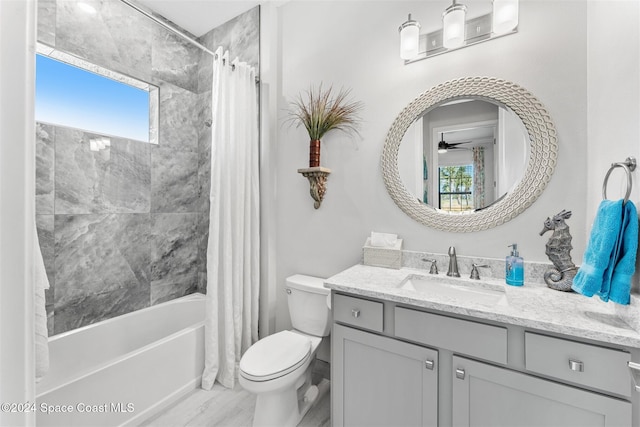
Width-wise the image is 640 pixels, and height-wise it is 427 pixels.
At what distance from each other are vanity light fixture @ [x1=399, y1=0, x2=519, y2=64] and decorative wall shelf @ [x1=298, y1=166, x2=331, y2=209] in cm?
85

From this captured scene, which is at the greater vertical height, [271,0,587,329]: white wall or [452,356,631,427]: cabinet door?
[271,0,587,329]: white wall

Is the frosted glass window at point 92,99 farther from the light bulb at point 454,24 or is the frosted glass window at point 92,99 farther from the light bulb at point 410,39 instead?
the light bulb at point 454,24

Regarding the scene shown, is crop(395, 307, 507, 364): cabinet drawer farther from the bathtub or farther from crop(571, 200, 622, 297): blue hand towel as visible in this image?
the bathtub

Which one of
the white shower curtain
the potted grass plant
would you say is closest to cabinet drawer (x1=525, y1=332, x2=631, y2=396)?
the potted grass plant

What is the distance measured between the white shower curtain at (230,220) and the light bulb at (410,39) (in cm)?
115

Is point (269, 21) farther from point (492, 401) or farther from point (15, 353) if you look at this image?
point (492, 401)

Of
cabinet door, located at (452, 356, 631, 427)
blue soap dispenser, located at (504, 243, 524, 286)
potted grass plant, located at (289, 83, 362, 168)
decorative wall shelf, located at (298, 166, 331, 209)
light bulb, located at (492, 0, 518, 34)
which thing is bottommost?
cabinet door, located at (452, 356, 631, 427)

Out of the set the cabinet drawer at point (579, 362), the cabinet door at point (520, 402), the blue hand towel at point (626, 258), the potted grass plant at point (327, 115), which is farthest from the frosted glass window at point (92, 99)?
the blue hand towel at point (626, 258)

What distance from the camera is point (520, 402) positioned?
0.99m

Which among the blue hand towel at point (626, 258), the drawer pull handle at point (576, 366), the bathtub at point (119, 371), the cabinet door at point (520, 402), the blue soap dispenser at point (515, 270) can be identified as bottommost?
the bathtub at point (119, 371)

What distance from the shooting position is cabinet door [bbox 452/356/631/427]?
879 millimetres

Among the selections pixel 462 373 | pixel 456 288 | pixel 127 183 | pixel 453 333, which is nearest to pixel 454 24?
pixel 456 288

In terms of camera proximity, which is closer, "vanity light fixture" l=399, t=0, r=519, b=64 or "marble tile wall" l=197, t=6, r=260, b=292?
"vanity light fixture" l=399, t=0, r=519, b=64

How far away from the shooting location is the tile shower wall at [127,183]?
1.85m
